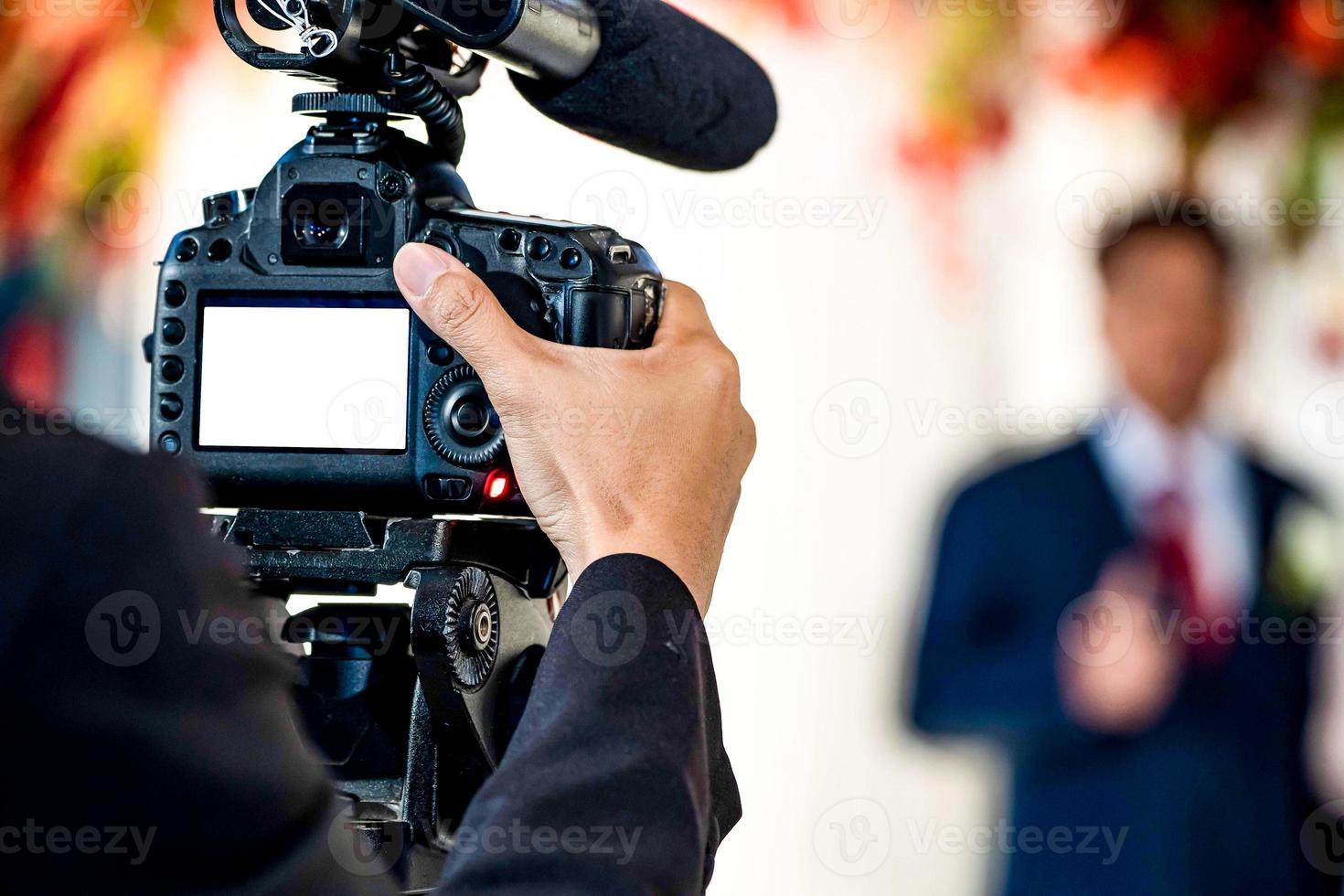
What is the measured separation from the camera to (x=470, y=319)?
0.52 m

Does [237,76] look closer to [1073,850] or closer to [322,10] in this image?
[322,10]

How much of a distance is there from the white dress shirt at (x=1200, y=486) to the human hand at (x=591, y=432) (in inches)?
49.8

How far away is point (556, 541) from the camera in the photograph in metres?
0.53

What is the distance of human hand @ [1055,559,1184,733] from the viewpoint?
158 cm

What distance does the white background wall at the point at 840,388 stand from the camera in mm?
1693

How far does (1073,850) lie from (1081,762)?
104 mm

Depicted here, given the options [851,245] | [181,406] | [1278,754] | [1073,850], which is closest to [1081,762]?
[1073,850]

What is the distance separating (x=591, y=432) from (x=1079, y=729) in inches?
48.8
